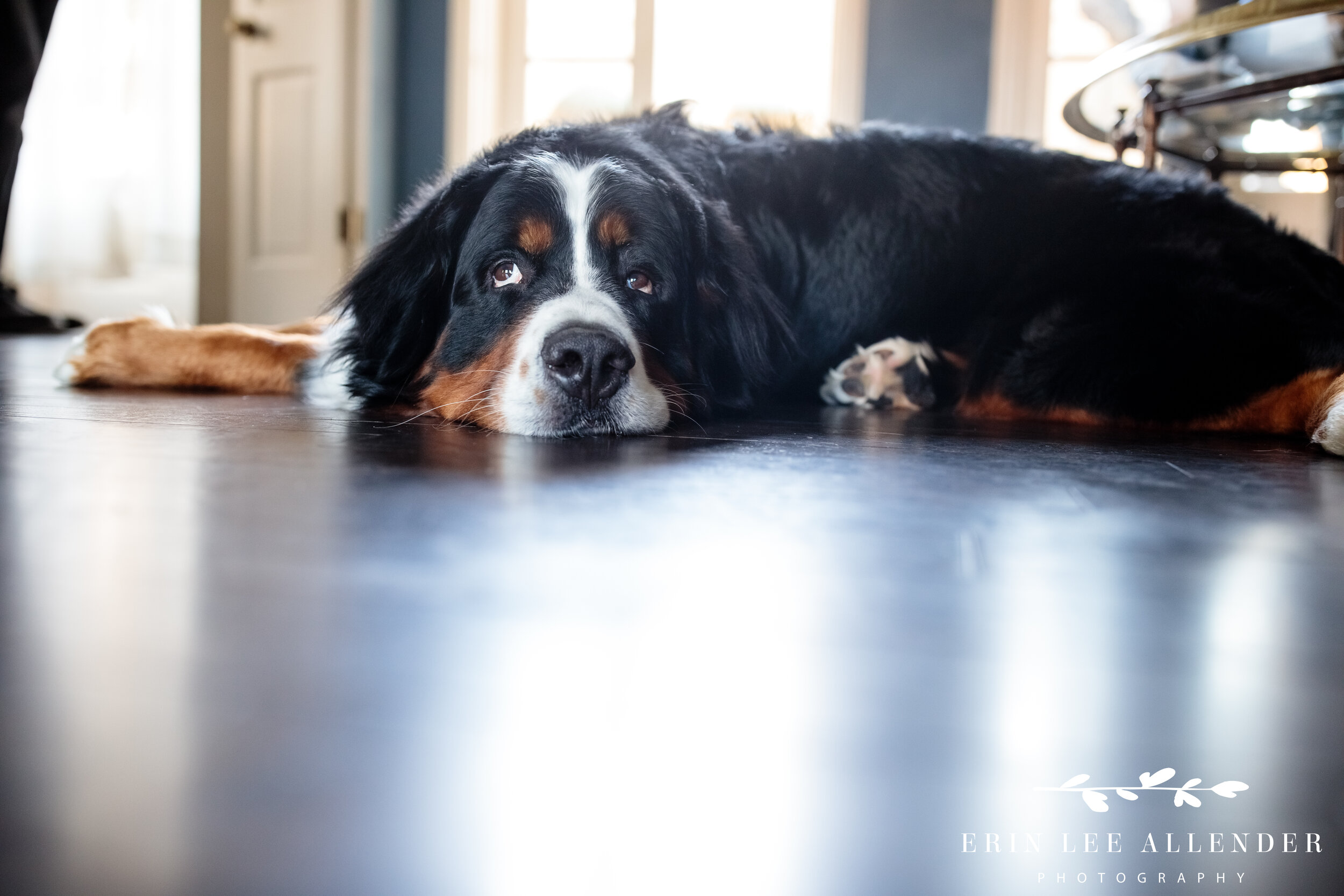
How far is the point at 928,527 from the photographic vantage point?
101 cm

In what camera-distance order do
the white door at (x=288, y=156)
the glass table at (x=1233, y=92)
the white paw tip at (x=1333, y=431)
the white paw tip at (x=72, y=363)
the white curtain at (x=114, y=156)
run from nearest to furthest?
the white paw tip at (x=1333, y=431) < the white paw tip at (x=72, y=363) < the glass table at (x=1233, y=92) < the white door at (x=288, y=156) < the white curtain at (x=114, y=156)

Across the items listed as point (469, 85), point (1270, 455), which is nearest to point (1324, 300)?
point (1270, 455)

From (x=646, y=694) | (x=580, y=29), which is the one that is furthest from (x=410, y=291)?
(x=580, y=29)

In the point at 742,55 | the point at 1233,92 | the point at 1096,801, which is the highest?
the point at 742,55

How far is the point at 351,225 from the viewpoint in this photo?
6.16 m

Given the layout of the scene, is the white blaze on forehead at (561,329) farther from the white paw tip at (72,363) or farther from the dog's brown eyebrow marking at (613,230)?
the white paw tip at (72,363)

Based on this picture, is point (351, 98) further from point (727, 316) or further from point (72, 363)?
point (727, 316)

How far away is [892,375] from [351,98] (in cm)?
485

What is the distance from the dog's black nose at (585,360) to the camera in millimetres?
1681

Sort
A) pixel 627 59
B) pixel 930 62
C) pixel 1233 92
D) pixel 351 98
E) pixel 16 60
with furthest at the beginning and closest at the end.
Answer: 1. pixel 627 59
2. pixel 930 62
3. pixel 351 98
4. pixel 16 60
5. pixel 1233 92

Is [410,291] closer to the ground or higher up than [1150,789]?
higher up

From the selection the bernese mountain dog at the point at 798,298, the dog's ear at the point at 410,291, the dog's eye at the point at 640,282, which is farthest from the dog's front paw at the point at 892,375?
the dog's ear at the point at 410,291

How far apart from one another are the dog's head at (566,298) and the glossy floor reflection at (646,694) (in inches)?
25.6

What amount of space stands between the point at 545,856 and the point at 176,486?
0.82 m
